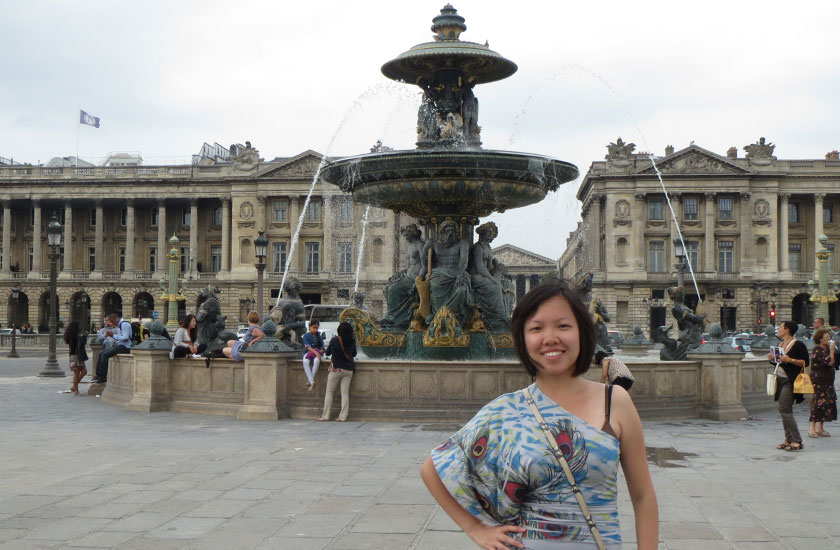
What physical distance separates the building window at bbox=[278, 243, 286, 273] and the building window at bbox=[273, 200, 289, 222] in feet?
7.60

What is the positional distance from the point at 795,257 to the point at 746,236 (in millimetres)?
6100

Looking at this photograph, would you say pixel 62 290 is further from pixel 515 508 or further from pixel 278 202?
pixel 515 508

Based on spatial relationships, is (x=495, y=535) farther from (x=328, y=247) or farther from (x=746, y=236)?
(x=746, y=236)

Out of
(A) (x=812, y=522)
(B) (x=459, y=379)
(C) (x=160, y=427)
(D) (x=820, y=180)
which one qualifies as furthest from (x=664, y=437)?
(D) (x=820, y=180)

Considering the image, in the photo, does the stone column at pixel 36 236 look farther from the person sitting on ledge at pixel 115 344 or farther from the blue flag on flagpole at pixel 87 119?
the person sitting on ledge at pixel 115 344

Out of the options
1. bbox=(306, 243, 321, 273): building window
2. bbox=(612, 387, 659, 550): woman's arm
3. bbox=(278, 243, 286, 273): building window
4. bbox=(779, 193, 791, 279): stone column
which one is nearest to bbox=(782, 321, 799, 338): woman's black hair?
bbox=(612, 387, 659, 550): woman's arm

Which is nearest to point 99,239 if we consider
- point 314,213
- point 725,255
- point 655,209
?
point 314,213

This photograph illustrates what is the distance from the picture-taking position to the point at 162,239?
270 feet

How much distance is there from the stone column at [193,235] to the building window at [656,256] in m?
40.2

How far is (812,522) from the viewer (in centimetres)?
630

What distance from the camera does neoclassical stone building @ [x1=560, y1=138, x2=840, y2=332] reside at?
76.8 meters

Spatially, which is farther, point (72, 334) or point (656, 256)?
point (656, 256)

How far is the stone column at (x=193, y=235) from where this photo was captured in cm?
8138

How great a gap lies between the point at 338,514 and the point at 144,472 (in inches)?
101
